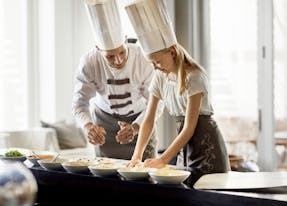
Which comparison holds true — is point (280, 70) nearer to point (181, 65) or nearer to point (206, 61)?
point (206, 61)

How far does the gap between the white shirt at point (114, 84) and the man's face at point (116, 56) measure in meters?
0.06

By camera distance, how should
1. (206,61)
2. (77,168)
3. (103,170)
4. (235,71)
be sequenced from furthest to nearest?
(206,61) < (235,71) < (77,168) < (103,170)

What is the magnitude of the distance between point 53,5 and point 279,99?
304 centimetres

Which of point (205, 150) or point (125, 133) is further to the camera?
point (125, 133)

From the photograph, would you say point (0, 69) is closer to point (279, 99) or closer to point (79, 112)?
point (279, 99)

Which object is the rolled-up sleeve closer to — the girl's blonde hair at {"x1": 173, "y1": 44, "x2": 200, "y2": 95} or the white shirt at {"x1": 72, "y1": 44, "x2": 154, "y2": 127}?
the white shirt at {"x1": 72, "y1": 44, "x2": 154, "y2": 127}

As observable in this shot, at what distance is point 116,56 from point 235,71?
3005mm

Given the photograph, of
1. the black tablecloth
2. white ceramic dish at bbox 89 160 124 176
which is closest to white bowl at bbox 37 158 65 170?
the black tablecloth

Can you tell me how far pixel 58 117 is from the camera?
6770 mm

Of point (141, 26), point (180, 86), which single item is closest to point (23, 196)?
point (180, 86)

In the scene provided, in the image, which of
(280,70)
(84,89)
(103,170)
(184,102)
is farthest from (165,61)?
(280,70)

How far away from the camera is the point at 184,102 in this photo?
92.7 inches

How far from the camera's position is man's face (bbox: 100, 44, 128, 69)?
2719mm

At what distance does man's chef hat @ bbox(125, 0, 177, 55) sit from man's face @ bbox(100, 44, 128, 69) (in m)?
0.34
